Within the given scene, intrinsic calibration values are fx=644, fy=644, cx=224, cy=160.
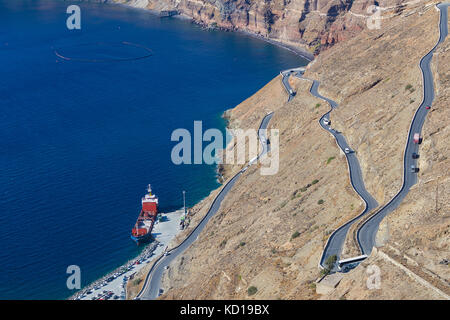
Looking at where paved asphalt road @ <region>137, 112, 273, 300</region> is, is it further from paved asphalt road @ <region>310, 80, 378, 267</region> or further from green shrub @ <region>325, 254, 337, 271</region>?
green shrub @ <region>325, 254, 337, 271</region>

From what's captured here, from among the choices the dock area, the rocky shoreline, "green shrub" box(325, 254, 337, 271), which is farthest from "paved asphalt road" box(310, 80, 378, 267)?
the rocky shoreline

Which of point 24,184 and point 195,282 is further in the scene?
point 24,184

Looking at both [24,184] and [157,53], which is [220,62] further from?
[24,184]

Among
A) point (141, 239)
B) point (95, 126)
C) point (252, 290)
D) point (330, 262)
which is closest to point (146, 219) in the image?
point (141, 239)

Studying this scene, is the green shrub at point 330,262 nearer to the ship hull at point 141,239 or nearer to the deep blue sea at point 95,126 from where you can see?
the deep blue sea at point 95,126

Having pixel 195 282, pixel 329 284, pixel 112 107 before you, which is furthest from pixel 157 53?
pixel 329 284
